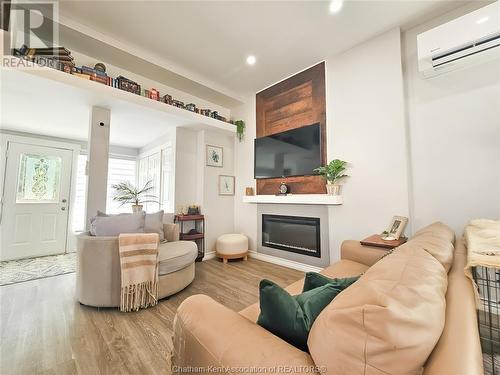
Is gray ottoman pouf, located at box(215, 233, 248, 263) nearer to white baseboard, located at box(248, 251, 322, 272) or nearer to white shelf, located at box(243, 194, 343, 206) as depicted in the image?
white baseboard, located at box(248, 251, 322, 272)

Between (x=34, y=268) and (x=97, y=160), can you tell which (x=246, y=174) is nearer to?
(x=97, y=160)

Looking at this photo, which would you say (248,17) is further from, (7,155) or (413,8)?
(7,155)

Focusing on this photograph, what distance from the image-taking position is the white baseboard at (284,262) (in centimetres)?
309

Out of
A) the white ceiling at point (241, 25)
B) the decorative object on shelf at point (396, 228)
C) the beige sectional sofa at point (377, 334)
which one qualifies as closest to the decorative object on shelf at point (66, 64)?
the white ceiling at point (241, 25)

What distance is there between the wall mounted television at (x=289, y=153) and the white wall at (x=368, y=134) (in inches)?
9.3

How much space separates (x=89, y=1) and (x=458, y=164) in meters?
4.06

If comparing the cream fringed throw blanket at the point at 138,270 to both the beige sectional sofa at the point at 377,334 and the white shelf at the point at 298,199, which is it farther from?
the white shelf at the point at 298,199

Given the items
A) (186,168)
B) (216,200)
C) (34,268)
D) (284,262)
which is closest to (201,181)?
(186,168)

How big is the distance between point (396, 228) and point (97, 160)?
148 inches

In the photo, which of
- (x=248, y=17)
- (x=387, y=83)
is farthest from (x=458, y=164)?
(x=248, y=17)

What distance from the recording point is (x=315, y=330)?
603 millimetres

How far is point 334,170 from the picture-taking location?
2.76m

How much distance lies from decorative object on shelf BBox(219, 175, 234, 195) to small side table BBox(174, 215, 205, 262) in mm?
717

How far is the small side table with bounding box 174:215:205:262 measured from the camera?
3.48 metres
